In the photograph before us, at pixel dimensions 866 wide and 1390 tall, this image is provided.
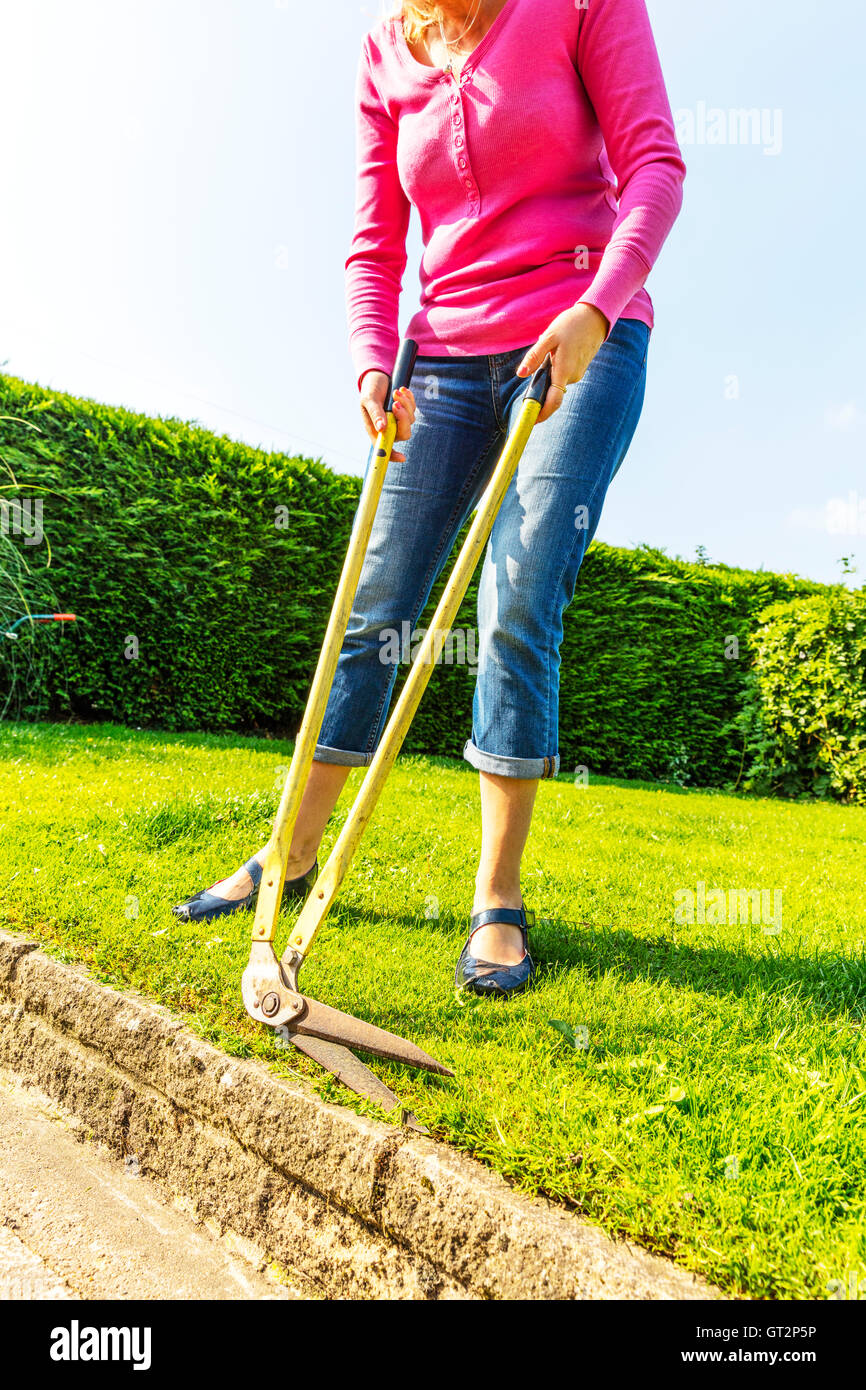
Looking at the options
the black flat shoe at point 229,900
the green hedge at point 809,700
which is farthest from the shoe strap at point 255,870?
the green hedge at point 809,700

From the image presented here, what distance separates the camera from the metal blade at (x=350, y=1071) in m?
1.49

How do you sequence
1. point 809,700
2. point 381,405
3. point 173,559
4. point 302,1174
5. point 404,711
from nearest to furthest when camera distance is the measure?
point 302,1174
point 404,711
point 381,405
point 173,559
point 809,700

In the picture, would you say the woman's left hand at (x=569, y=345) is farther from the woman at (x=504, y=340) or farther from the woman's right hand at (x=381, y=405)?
the woman's right hand at (x=381, y=405)

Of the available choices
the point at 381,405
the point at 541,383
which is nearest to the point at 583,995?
the point at 541,383

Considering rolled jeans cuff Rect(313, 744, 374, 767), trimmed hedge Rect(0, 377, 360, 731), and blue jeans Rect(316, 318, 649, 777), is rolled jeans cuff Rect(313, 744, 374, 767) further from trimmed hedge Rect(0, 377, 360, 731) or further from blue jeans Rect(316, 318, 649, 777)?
trimmed hedge Rect(0, 377, 360, 731)

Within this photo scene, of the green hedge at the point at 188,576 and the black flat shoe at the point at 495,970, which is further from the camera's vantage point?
the green hedge at the point at 188,576

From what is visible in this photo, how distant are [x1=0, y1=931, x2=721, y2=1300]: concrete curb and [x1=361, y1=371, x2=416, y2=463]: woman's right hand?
4.58 feet

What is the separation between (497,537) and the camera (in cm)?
212

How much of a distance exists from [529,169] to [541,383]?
0.64m

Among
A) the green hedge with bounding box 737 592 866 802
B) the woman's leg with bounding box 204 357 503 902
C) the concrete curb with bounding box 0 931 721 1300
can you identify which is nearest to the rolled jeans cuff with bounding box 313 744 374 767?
the woman's leg with bounding box 204 357 503 902

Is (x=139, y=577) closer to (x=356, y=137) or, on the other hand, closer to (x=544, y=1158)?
(x=356, y=137)

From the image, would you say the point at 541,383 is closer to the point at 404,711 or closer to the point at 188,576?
the point at 404,711

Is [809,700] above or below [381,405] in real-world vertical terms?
below

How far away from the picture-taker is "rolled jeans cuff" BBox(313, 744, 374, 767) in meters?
2.23
